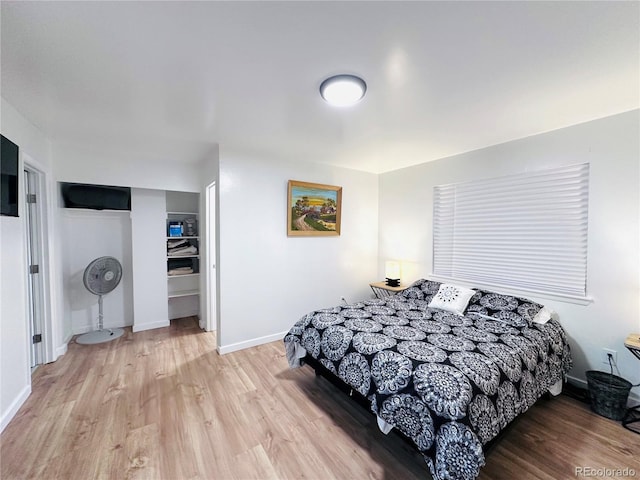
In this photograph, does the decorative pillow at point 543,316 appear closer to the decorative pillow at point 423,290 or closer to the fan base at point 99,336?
the decorative pillow at point 423,290

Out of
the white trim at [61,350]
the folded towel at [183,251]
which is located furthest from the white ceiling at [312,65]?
the white trim at [61,350]

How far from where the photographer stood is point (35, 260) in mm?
2643

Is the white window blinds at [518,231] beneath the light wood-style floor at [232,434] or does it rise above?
above

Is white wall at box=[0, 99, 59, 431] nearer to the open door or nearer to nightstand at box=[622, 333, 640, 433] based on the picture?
the open door

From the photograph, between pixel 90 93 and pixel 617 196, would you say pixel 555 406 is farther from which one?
pixel 90 93

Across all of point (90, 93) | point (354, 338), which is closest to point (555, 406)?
point (354, 338)

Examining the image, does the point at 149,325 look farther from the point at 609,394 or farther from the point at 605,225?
the point at 605,225

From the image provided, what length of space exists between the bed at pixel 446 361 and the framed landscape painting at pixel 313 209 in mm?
1254

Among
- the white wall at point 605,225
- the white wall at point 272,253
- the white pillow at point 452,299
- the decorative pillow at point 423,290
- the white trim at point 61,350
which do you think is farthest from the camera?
the decorative pillow at point 423,290

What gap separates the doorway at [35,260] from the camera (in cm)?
259

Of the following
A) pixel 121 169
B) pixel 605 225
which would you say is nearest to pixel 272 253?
pixel 121 169

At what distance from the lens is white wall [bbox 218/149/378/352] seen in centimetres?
303

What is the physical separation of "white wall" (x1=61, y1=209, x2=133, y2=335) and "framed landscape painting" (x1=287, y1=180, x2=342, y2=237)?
244 cm

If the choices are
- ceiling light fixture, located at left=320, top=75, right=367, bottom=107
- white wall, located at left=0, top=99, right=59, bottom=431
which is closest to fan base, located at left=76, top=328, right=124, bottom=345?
white wall, located at left=0, top=99, right=59, bottom=431
